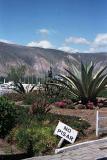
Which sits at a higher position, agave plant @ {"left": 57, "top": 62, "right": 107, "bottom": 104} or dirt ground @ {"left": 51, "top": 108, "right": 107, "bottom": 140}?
agave plant @ {"left": 57, "top": 62, "right": 107, "bottom": 104}

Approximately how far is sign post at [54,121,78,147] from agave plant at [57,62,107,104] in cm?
953

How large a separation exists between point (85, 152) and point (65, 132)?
129 centimetres

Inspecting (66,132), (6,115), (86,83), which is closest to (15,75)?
(86,83)

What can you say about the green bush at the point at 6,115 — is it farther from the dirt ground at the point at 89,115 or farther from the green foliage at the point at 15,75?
the green foliage at the point at 15,75

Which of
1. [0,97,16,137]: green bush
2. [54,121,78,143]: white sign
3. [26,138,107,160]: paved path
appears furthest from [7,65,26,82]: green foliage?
[26,138,107,160]: paved path

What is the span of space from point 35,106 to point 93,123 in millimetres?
2473

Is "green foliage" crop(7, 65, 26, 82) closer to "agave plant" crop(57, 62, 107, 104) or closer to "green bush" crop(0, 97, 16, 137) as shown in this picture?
"agave plant" crop(57, 62, 107, 104)

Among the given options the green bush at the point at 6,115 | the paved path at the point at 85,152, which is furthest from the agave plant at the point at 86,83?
the green bush at the point at 6,115

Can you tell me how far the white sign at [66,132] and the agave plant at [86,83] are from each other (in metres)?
9.52

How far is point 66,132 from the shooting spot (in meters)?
11.6

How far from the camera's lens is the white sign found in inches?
454

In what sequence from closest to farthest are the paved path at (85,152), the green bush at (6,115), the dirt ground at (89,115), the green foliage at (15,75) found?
the paved path at (85,152) → the green bush at (6,115) → the dirt ground at (89,115) → the green foliage at (15,75)

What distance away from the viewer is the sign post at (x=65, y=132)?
454 inches

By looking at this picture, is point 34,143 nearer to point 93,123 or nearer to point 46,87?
point 93,123
